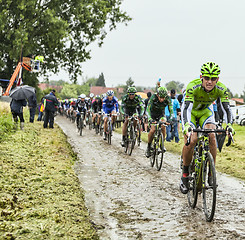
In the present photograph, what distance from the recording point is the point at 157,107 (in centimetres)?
977

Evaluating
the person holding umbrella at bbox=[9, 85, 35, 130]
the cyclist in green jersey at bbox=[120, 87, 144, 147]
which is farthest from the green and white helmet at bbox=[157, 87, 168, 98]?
the person holding umbrella at bbox=[9, 85, 35, 130]

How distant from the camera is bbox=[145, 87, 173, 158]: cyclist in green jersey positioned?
9445mm

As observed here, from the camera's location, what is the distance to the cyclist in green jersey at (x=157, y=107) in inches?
372

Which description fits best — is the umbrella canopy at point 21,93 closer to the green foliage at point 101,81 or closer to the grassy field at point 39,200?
the grassy field at point 39,200

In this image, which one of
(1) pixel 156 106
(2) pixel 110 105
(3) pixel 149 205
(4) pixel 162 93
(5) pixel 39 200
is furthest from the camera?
(2) pixel 110 105

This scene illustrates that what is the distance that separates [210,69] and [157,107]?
14.3 ft

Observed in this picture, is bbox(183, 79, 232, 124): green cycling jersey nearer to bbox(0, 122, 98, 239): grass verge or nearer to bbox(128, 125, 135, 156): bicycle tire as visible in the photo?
bbox(0, 122, 98, 239): grass verge

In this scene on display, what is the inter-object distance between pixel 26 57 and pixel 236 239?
2679 centimetres

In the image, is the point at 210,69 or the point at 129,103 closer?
the point at 210,69

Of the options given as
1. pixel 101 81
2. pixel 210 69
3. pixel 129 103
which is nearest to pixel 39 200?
pixel 210 69

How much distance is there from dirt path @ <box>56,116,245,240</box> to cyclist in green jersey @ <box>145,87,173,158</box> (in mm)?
970

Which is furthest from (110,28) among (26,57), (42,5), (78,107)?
(78,107)

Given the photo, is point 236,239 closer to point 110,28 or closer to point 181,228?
point 181,228

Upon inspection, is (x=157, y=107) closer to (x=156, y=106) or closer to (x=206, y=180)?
(x=156, y=106)
